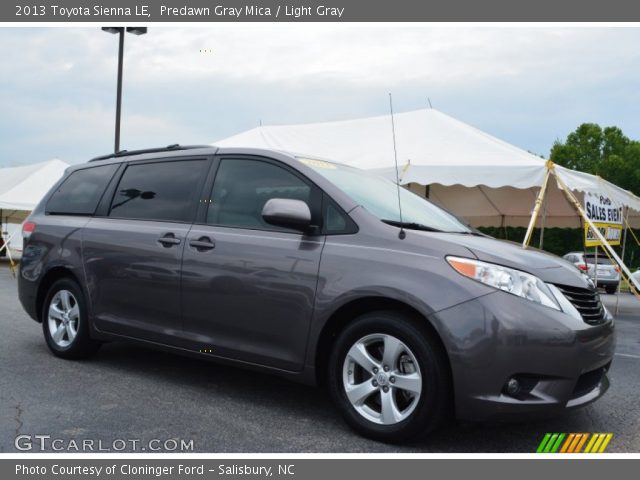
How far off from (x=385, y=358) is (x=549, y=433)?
1125 mm

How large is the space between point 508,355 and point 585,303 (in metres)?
0.69

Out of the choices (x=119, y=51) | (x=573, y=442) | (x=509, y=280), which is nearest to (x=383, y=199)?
(x=509, y=280)

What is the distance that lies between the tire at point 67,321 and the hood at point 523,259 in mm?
3039

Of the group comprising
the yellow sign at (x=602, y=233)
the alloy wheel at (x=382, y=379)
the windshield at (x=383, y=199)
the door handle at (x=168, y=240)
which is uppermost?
the windshield at (x=383, y=199)

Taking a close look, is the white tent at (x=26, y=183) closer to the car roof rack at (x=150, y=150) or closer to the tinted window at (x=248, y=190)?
the car roof rack at (x=150, y=150)

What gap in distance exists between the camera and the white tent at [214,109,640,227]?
10391 mm

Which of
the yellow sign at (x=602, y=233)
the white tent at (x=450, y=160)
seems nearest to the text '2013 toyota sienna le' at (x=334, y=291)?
the white tent at (x=450, y=160)

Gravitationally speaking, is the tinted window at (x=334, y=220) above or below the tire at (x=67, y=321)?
above

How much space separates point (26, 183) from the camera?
2170cm

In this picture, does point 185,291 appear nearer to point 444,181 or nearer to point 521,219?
point 444,181

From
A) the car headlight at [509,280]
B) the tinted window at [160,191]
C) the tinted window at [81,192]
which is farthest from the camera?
the tinted window at [81,192]

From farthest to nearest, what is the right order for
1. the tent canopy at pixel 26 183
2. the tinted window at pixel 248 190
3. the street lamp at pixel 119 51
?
the tent canopy at pixel 26 183 < the street lamp at pixel 119 51 < the tinted window at pixel 248 190

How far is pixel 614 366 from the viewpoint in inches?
238

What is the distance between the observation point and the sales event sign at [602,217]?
35.4 feet
